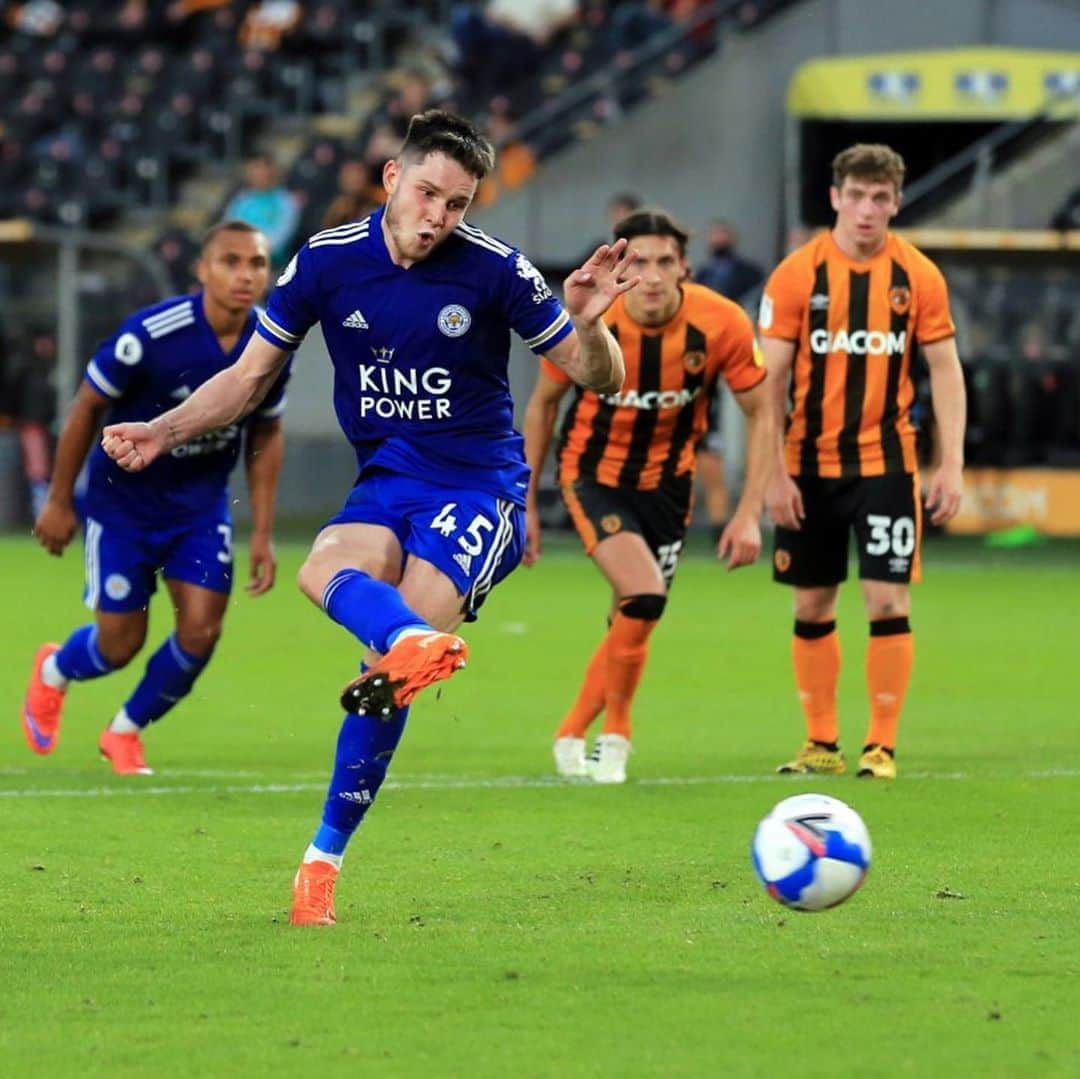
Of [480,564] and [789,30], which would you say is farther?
[789,30]

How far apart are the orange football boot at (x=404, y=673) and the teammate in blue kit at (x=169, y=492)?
3393 millimetres

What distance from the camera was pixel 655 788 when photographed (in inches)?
336

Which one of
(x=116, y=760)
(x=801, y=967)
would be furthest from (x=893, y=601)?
(x=801, y=967)

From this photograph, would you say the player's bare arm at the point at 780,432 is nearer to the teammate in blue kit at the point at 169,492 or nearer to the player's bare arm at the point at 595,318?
the teammate in blue kit at the point at 169,492

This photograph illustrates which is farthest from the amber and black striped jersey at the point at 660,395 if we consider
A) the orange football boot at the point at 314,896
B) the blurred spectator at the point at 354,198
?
the blurred spectator at the point at 354,198

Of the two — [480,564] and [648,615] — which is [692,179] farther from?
[480,564]

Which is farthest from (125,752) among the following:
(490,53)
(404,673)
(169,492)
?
(490,53)

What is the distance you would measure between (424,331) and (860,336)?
10.0 ft

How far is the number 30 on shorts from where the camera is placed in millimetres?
8805

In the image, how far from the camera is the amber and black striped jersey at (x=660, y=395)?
885 cm

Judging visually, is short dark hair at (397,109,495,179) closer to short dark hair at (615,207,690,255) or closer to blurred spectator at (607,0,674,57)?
short dark hair at (615,207,690,255)

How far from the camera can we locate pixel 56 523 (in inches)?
346

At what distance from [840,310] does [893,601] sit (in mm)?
1000

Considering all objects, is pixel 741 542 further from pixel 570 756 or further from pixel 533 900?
pixel 533 900
